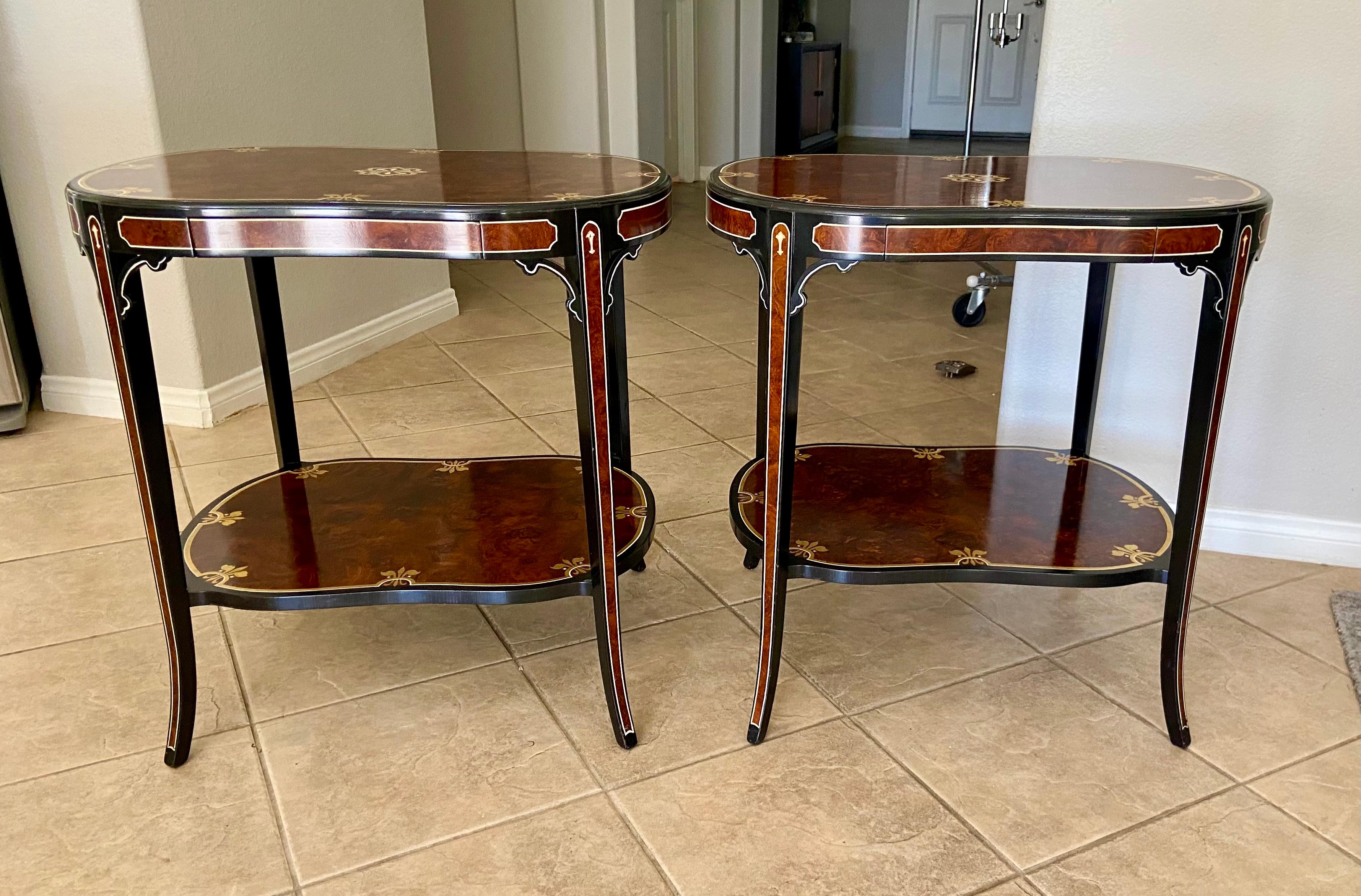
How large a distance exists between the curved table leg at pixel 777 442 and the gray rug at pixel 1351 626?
2.85 ft

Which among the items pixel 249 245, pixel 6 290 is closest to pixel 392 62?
pixel 6 290

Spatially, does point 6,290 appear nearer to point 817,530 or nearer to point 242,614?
point 242,614

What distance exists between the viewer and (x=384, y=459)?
75.4 inches

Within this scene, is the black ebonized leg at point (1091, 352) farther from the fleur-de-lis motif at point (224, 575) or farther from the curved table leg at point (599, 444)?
the fleur-de-lis motif at point (224, 575)

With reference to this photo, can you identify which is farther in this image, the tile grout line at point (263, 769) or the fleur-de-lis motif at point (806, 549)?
the fleur-de-lis motif at point (806, 549)

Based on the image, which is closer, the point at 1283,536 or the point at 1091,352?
the point at 1091,352

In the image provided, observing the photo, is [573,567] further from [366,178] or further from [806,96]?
[806,96]

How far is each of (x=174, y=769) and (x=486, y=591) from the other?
0.47m

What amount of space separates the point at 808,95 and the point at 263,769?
6431mm

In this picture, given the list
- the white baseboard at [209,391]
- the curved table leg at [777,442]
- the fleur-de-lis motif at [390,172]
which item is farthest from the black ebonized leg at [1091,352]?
the white baseboard at [209,391]

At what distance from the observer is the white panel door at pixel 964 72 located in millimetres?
8039

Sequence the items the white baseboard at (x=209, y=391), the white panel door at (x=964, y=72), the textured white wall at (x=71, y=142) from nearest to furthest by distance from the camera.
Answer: the textured white wall at (x=71, y=142)
the white baseboard at (x=209, y=391)
the white panel door at (x=964, y=72)

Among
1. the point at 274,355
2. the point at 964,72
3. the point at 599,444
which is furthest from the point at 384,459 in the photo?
the point at 964,72

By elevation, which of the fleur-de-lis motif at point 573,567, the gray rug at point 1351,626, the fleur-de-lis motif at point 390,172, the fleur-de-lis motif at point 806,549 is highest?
the fleur-de-lis motif at point 390,172
